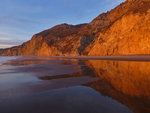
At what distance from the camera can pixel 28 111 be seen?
3064mm

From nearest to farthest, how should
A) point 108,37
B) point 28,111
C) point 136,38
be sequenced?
point 28,111
point 136,38
point 108,37

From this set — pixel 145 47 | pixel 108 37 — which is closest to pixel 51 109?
pixel 145 47

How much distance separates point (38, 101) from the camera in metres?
3.74

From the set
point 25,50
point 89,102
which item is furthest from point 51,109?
point 25,50

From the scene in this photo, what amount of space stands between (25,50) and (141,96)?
124 metres

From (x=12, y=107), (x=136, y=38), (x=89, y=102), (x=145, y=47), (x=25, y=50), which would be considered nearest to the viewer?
(x=12, y=107)

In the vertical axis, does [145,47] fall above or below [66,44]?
below

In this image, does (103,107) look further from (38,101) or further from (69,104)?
(38,101)

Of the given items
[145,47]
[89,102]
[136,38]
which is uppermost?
[136,38]

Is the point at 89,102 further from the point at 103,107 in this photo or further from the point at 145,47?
the point at 145,47

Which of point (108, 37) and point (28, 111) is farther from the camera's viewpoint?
point (108, 37)

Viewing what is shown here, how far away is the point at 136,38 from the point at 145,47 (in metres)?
3.63

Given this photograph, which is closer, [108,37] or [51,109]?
[51,109]

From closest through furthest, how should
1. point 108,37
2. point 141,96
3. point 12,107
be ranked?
point 12,107 → point 141,96 → point 108,37
